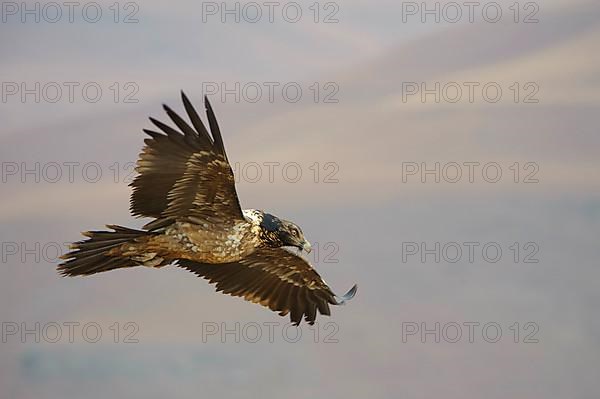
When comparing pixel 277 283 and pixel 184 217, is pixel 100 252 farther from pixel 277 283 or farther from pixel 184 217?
pixel 277 283

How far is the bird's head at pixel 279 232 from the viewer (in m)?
9.34

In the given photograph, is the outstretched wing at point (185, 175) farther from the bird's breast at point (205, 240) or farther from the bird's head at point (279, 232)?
the bird's head at point (279, 232)

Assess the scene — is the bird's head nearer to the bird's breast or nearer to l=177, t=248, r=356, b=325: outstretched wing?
the bird's breast

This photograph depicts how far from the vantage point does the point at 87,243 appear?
9.02 meters

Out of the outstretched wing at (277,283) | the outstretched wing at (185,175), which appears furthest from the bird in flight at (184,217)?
the outstretched wing at (277,283)

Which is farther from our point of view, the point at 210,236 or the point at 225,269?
the point at 225,269

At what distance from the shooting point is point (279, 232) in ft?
30.7

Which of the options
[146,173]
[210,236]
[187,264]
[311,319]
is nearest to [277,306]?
[311,319]

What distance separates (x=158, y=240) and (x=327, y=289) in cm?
212

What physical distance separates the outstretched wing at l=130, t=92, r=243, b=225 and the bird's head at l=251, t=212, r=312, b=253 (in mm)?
249

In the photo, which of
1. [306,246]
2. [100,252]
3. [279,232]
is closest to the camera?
[100,252]

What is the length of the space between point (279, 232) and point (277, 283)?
153 cm

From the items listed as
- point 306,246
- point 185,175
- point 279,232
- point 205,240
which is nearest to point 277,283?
point 306,246

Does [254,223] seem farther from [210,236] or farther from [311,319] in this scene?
[311,319]
